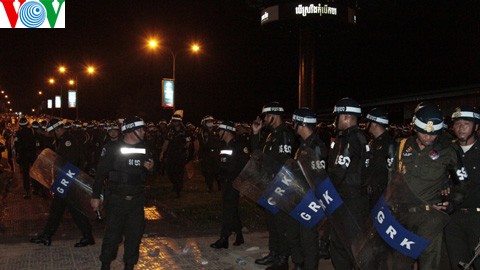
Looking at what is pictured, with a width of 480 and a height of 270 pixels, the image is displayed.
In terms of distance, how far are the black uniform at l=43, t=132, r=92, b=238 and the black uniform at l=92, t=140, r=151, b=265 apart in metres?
1.86

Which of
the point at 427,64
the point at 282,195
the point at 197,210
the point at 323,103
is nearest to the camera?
the point at 282,195

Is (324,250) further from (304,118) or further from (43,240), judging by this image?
(43,240)

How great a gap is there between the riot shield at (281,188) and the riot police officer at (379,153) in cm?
113

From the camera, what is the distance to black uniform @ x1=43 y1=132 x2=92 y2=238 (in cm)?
798

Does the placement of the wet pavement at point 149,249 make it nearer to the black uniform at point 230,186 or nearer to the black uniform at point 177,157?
the black uniform at point 230,186

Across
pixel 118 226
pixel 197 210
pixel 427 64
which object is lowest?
pixel 197 210

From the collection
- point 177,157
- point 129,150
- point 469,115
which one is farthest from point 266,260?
point 177,157

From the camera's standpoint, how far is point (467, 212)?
5.45m

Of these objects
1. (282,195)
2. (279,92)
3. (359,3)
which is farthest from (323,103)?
(282,195)

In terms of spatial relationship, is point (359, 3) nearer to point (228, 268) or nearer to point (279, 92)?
point (228, 268)

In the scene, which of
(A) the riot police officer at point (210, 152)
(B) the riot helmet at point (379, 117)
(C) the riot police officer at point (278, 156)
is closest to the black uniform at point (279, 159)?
(C) the riot police officer at point (278, 156)

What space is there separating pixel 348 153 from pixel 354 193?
0.46 m

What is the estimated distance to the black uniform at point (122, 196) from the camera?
6215 mm

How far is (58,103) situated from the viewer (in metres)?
89.4
